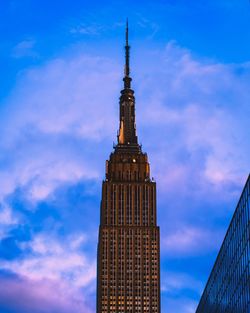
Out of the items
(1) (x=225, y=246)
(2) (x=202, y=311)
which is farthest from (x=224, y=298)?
(2) (x=202, y=311)

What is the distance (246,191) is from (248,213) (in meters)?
2.13

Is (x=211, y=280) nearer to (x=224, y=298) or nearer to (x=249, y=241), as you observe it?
(x=224, y=298)

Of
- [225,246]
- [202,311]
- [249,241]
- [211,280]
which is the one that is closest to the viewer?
[249,241]

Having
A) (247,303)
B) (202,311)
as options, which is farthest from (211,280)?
(247,303)

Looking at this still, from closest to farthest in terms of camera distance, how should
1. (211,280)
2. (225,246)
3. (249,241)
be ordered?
1. (249,241)
2. (225,246)
3. (211,280)

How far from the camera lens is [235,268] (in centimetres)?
9088

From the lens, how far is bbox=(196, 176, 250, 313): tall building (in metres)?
84.0

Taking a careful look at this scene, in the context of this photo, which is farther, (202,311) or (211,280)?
(202,311)

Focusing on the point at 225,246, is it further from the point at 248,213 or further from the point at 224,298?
the point at 248,213

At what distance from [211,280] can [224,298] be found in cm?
1238

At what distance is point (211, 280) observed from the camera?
112 metres

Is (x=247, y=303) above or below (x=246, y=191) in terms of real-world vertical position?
below

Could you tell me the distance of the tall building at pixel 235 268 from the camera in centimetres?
8403

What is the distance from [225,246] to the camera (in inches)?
3863
